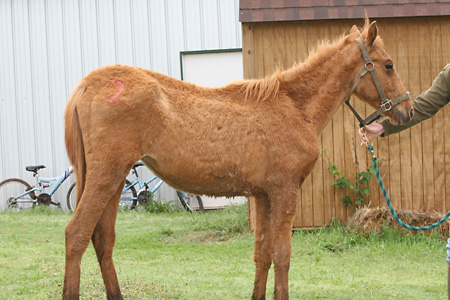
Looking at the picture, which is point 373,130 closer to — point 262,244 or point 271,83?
point 271,83

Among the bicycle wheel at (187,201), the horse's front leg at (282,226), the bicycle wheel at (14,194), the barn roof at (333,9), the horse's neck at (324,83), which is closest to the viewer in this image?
the horse's front leg at (282,226)

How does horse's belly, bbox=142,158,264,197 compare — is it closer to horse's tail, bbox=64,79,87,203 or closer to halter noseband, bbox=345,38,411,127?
horse's tail, bbox=64,79,87,203

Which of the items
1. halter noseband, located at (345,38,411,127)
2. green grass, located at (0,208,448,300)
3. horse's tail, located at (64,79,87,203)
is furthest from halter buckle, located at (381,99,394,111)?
horse's tail, located at (64,79,87,203)

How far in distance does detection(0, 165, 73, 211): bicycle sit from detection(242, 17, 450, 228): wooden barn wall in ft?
17.6

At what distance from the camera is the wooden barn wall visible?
Answer: 8180mm

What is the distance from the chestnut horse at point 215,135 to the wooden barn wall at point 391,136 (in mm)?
3057

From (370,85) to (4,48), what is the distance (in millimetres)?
9773

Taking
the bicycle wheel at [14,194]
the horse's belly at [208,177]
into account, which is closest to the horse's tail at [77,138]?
the horse's belly at [208,177]

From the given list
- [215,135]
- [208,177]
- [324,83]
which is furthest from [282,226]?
[324,83]

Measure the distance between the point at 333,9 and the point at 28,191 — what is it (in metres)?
7.55

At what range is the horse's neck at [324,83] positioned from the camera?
201 inches

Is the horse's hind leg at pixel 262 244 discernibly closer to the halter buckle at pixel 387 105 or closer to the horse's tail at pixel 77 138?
the halter buckle at pixel 387 105

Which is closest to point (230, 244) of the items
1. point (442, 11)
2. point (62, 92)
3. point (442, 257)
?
point (442, 257)

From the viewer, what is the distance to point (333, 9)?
805 cm
